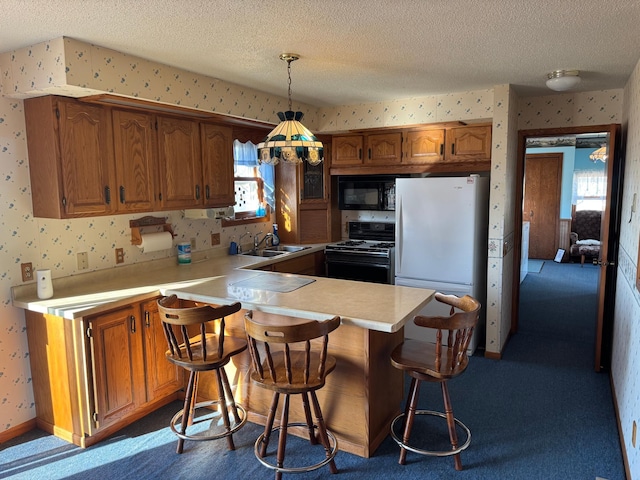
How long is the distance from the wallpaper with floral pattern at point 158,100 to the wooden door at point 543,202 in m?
5.40

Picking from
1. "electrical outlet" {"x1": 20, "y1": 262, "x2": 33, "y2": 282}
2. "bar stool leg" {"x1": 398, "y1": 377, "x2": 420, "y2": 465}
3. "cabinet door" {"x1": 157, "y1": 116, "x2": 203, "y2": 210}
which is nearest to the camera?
"bar stool leg" {"x1": 398, "y1": 377, "x2": 420, "y2": 465}

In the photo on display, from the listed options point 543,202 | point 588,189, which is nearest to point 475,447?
point 543,202

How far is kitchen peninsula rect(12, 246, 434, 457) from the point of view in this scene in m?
2.59

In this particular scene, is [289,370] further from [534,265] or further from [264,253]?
[534,265]

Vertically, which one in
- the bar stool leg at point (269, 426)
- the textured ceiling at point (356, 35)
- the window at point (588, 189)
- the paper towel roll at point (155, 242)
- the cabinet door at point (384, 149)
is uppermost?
the textured ceiling at point (356, 35)

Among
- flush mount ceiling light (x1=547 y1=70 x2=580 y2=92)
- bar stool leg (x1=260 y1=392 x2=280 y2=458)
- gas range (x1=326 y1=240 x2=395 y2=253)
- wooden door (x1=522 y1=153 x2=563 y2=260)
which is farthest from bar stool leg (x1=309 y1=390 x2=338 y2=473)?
wooden door (x1=522 y1=153 x2=563 y2=260)

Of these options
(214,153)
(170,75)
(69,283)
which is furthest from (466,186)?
(69,283)

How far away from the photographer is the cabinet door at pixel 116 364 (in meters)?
2.73

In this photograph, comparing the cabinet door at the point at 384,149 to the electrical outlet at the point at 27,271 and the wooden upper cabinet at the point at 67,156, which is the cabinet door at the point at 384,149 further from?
the electrical outlet at the point at 27,271

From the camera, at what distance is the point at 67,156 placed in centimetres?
282

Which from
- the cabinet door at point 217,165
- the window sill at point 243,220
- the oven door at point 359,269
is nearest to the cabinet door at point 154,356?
the cabinet door at point 217,165

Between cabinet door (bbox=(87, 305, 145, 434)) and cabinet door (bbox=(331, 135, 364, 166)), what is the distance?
9.17ft

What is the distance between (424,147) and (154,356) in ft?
10.0

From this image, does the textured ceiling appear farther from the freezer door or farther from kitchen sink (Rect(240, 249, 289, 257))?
kitchen sink (Rect(240, 249, 289, 257))
